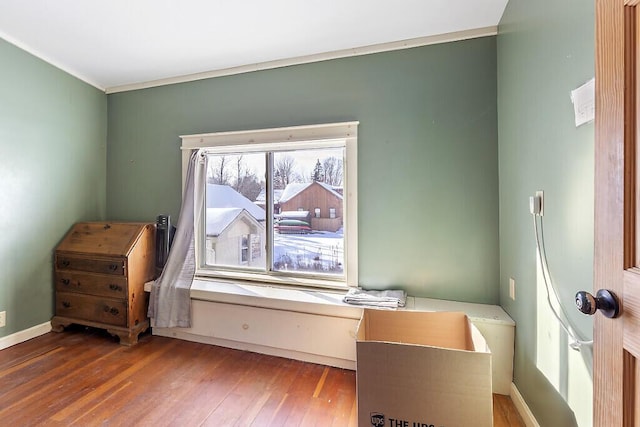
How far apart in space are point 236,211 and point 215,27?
151 centimetres

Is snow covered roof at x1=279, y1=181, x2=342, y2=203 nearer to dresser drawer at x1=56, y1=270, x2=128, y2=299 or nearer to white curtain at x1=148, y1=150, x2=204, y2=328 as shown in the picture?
white curtain at x1=148, y1=150, x2=204, y2=328

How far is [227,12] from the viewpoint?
6.45 ft

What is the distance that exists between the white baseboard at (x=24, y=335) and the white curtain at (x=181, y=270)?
3.35 feet

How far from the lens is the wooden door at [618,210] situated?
655mm

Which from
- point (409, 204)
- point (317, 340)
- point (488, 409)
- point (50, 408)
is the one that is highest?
point (409, 204)

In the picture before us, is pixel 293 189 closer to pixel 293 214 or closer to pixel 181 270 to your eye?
pixel 293 214

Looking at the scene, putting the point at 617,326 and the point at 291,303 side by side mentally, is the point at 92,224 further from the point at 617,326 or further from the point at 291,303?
the point at 617,326

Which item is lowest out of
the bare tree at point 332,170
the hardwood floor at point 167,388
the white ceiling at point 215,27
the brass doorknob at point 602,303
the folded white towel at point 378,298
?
the hardwood floor at point 167,388

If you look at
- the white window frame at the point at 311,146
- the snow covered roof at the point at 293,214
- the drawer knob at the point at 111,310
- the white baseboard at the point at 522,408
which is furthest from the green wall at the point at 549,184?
the drawer knob at the point at 111,310

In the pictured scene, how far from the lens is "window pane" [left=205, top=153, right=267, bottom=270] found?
2.73 meters

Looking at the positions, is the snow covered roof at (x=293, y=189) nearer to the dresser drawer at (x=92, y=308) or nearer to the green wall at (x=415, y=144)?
the green wall at (x=415, y=144)

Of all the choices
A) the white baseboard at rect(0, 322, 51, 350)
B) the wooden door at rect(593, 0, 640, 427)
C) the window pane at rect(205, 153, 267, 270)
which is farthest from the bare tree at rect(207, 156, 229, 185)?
the wooden door at rect(593, 0, 640, 427)

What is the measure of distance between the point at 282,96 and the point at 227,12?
0.73 m

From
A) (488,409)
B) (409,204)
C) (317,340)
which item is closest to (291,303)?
(317,340)
